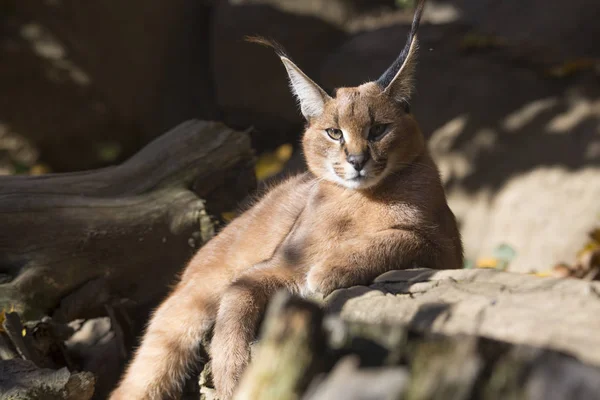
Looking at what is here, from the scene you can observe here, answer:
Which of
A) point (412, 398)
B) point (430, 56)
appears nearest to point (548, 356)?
point (412, 398)

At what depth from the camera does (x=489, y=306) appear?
2.98m

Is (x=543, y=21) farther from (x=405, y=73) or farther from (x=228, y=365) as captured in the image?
(x=228, y=365)

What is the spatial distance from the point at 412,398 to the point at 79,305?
3.54m

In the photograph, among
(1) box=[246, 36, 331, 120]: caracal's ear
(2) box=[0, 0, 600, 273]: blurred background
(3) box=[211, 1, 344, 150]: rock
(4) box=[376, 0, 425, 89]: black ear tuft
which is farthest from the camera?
(3) box=[211, 1, 344, 150]: rock

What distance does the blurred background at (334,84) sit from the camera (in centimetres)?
864

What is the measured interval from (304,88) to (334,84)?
6088mm

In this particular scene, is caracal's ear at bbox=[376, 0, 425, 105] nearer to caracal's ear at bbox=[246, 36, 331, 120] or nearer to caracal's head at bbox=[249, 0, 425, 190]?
caracal's head at bbox=[249, 0, 425, 190]

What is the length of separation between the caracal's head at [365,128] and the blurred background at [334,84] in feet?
13.0

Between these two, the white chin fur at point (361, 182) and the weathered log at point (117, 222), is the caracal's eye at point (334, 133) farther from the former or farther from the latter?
the weathered log at point (117, 222)

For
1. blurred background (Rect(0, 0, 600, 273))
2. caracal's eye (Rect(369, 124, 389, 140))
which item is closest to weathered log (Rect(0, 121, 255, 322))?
caracal's eye (Rect(369, 124, 389, 140))

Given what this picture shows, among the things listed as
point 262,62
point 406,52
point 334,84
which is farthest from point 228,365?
point 262,62

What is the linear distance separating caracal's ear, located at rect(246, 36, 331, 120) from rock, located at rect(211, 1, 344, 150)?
649 cm

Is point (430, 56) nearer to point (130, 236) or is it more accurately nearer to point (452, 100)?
point (452, 100)

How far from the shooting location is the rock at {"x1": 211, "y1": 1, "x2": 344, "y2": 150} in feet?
37.3
